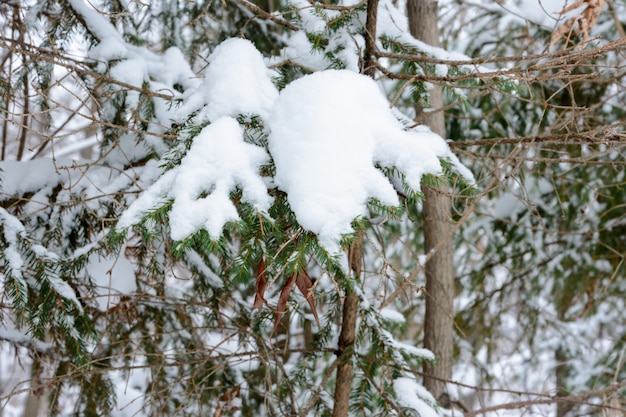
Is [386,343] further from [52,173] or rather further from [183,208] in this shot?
[52,173]

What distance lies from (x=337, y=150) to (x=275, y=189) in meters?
0.23

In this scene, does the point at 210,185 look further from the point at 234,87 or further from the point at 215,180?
the point at 234,87

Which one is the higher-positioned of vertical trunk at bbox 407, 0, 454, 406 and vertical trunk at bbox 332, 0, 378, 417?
vertical trunk at bbox 407, 0, 454, 406

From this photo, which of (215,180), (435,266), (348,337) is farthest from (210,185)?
(435,266)

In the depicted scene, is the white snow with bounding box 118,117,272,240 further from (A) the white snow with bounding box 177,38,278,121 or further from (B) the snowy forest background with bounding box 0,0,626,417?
(A) the white snow with bounding box 177,38,278,121

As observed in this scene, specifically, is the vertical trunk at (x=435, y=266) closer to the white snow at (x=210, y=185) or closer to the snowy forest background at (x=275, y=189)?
the snowy forest background at (x=275, y=189)

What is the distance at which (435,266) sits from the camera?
3146 millimetres

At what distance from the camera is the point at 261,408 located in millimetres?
3488

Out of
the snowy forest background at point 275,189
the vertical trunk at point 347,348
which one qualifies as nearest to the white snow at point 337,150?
the snowy forest background at point 275,189

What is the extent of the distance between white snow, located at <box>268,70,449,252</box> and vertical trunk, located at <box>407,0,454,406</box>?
1514 mm

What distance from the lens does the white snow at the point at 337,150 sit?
4.45 feet

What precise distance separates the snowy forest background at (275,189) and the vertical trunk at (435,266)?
0.05ft

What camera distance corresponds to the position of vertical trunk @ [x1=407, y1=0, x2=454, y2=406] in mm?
3044

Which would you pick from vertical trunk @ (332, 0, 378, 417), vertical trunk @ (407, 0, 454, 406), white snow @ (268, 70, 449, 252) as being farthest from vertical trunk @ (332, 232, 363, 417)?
vertical trunk @ (407, 0, 454, 406)
